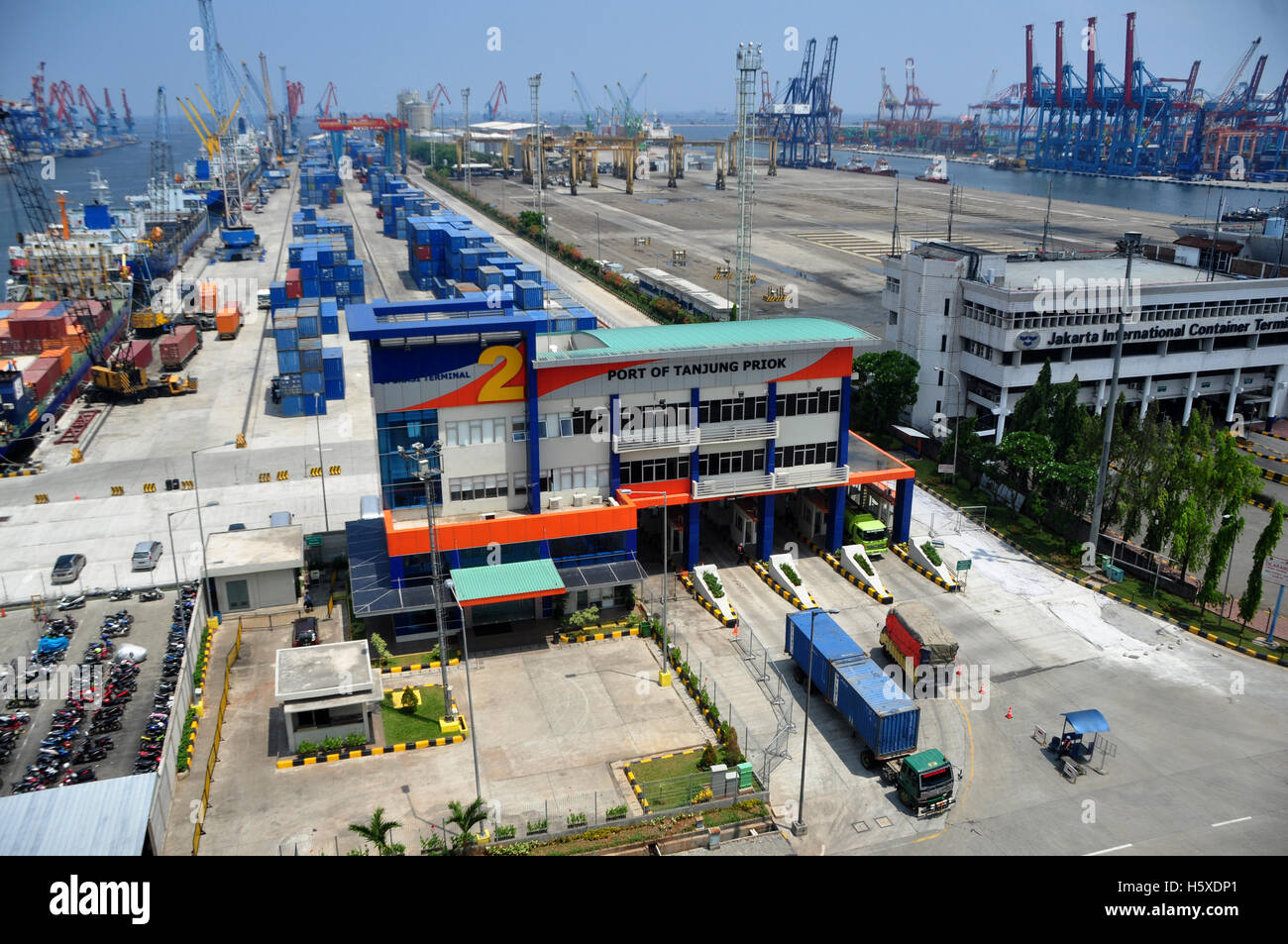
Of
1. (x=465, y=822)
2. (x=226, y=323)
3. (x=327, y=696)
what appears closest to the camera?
(x=465, y=822)

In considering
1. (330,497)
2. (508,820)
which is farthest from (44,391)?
(508,820)

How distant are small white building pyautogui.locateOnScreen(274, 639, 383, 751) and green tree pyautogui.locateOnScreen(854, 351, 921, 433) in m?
36.5

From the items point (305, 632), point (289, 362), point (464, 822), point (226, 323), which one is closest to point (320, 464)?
point (289, 362)

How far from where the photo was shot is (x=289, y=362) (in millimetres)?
64812

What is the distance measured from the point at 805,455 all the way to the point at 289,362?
123 ft

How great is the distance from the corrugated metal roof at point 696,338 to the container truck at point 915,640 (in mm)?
12577

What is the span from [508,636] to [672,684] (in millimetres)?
Answer: 7198

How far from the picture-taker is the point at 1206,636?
3719 cm

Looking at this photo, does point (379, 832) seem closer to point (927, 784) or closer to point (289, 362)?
point (927, 784)

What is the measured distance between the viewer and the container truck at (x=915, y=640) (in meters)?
33.5

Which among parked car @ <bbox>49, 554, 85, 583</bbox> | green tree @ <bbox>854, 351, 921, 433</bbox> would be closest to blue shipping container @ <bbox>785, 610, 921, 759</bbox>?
green tree @ <bbox>854, 351, 921, 433</bbox>

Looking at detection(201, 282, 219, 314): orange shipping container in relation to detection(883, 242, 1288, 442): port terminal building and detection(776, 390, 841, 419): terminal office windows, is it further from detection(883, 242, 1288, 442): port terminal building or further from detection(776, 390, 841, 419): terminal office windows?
detection(776, 390, 841, 419): terminal office windows

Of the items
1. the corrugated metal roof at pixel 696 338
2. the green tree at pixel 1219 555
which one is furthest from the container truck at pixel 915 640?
the corrugated metal roof at pixel 696 338
